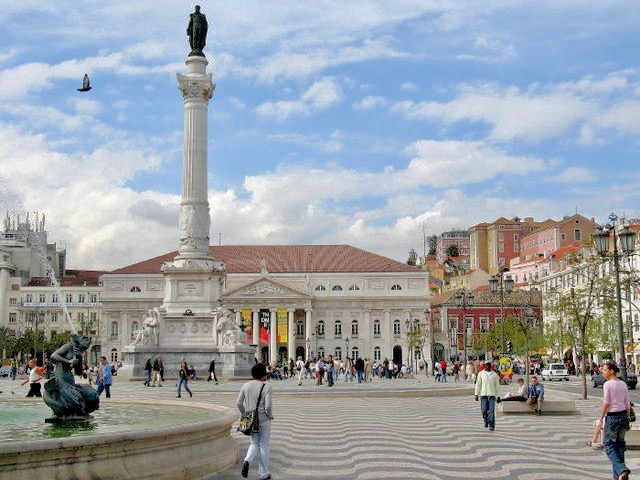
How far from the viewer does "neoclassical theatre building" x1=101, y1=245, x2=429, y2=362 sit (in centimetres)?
10669

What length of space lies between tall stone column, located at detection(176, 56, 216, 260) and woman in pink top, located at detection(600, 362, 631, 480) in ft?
114

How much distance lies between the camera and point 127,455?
930cm

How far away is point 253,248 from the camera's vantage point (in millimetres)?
116312

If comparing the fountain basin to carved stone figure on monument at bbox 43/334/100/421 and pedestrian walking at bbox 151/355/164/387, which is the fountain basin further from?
pedestrian walking at bbox 151/355/164/387

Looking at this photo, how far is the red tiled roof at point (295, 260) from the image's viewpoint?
4353 inches

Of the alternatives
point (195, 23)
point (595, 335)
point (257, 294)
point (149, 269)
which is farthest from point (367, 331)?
point (195, 23)

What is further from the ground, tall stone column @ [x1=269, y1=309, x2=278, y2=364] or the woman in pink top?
tall stone column @ [x1=269, y1=309, x2=278, y2=364]

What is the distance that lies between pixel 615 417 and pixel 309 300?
3807 inches

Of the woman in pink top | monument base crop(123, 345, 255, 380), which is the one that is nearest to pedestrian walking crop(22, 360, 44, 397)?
the woman in pink top

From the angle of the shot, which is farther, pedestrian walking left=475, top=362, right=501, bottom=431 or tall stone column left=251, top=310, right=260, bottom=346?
tall stone column left=251, top=310, right=260, bottom=346

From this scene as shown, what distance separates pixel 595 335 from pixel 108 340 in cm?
6608

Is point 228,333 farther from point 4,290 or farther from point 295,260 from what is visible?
point 4,290

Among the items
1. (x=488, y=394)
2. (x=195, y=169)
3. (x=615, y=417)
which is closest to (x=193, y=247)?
(x=195, y=169)

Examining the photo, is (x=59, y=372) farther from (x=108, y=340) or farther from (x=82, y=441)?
(x=108, y=340)
